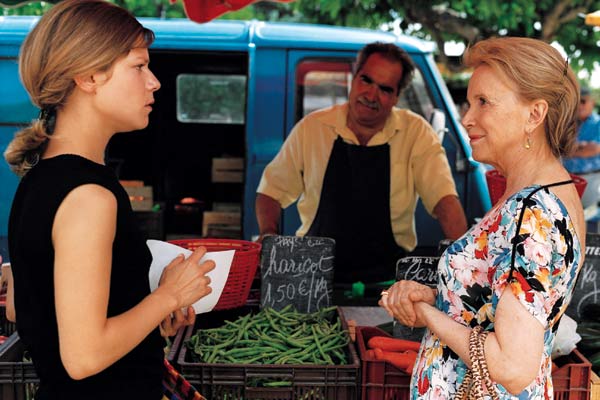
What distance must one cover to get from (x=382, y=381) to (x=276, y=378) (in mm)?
328

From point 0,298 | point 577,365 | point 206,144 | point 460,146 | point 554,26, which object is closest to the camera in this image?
point 577,365

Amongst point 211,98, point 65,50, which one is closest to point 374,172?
point 65,50

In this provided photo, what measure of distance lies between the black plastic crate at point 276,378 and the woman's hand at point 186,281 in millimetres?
577

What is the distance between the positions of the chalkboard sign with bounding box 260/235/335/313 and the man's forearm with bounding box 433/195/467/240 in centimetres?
122

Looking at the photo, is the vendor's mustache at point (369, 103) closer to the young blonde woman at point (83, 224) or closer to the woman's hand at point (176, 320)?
the woman's hand at point (176, 320)

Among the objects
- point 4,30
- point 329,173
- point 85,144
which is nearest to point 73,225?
point 85,144

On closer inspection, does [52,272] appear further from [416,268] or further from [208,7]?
[208,7]

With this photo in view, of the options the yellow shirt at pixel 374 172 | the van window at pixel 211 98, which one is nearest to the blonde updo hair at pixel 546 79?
the yellow shirt at pixel 374 172

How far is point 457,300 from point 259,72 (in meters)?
3.92

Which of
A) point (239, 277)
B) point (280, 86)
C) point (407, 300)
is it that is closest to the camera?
point (407, 300)

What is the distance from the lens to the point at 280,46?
18.0ft

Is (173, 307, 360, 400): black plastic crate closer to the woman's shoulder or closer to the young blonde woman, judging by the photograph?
the young blonde woman

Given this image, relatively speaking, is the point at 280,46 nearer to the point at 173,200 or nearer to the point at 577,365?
the point at 173,200

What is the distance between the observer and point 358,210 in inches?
163
